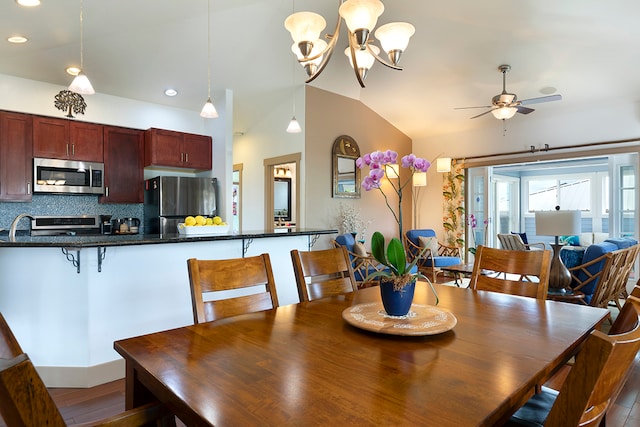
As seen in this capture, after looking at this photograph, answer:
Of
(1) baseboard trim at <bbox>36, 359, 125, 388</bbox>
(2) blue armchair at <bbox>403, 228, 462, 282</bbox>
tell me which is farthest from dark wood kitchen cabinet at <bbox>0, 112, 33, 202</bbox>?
(2) blue armchair at <bbox>403, 228, 462, 282</bbox>

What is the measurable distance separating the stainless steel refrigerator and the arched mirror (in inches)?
74.2

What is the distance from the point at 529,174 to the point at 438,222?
388cm

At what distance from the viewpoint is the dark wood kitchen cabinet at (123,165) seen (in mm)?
4887

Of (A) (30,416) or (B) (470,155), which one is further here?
(B) (470,155)

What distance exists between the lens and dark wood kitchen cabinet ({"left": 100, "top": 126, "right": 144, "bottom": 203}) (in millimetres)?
4887

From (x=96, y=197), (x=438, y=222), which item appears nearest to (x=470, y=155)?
(x=438, y=222)

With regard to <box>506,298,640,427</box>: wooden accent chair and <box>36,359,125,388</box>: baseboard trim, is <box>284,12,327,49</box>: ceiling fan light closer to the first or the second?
<box>506,298,640,427</box>: wooden accent chair

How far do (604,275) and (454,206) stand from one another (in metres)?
3.78

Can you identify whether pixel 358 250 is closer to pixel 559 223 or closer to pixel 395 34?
A: pixel 559 223

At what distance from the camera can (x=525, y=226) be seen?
30.8ft

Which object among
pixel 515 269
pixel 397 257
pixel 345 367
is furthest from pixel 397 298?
pixel 515 269

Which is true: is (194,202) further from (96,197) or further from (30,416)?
(30,416)

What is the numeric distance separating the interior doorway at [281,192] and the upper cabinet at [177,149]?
111cm

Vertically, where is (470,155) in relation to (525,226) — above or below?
above
